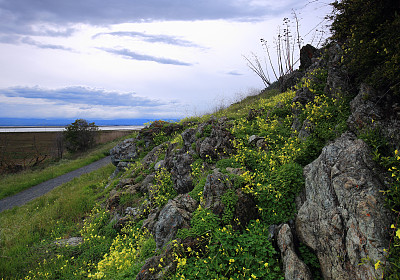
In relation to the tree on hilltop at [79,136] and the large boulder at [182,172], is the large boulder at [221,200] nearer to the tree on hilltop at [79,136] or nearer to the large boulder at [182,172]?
the large boulder at [182,172]

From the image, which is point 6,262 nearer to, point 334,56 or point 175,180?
point 175,180

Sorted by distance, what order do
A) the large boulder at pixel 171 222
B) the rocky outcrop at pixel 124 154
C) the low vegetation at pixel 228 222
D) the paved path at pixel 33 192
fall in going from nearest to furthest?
the low vegetation at pixel 228 222 → the large boulder at pixel 171 222 → the rocky outcrop at pixel 124 154 → the paved path at pixel 33 192

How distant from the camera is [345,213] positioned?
14.9 ft

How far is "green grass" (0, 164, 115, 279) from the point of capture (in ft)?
28.3

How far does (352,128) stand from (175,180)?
6.93 meters

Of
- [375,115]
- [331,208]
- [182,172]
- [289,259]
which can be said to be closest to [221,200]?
[289,259]

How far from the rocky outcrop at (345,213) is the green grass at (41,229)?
758cm

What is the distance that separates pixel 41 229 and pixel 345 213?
13325mm

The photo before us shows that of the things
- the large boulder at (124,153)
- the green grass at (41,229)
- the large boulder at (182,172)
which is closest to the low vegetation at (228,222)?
the green grass at (41,229)

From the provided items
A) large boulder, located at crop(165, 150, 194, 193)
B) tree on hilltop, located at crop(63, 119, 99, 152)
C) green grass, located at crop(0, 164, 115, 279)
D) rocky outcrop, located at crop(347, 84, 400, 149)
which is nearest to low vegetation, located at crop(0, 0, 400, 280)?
green grass, located at crop(0, 164, 115, 279)

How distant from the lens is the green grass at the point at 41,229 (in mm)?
8633

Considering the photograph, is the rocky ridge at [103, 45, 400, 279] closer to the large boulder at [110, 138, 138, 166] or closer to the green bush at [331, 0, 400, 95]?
the green bush at [331, 0, 400, 95]

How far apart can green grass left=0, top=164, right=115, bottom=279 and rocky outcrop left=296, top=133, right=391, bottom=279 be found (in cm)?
758

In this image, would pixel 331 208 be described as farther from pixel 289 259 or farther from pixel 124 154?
pixel 124 154
